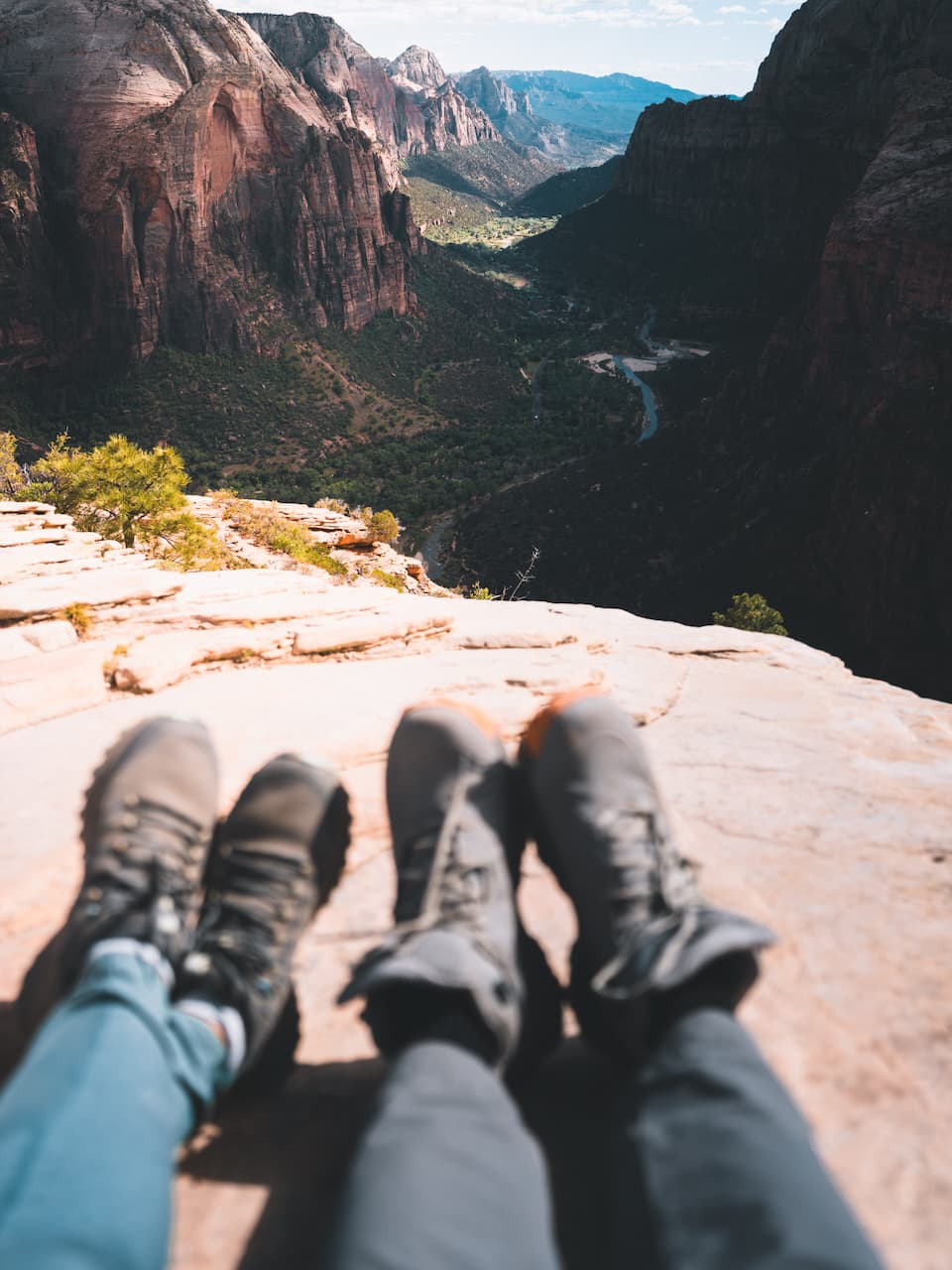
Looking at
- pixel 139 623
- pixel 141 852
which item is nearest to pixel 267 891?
pixel 141 852

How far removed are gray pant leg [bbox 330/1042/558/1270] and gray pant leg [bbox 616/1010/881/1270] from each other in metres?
0.21

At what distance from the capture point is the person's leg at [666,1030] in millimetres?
1293

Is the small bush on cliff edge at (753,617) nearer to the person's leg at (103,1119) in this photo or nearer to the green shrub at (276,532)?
the green shrub at (276,532)

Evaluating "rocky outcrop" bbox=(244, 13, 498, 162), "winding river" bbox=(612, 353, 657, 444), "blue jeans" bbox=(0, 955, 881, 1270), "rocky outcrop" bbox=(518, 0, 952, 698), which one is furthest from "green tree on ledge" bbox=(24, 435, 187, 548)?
"rocky outcrop" bbox=(244, 13, 498, 162)

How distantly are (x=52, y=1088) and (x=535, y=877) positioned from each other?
6.37 ft

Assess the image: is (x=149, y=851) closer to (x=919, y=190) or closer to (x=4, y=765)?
(x=4, y=765)

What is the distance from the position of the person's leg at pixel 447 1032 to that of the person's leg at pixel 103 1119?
40 cm

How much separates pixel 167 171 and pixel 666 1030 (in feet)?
199

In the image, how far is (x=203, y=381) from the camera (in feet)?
166

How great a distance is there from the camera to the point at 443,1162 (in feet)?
4.58

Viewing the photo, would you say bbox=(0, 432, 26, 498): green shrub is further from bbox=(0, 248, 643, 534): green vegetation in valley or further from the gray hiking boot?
bbox=(0, 248, 643, 534): green vegetation in valley

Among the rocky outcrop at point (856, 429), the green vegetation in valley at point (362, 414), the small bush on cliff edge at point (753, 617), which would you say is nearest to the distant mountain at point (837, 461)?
the rocky outcrop at point (856, 429)

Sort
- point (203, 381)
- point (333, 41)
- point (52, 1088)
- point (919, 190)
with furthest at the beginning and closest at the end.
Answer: point (333, 41)
point (203, 381)
point (919, 190)
point (52, 1088)

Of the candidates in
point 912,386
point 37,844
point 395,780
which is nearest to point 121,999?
point 395,780
